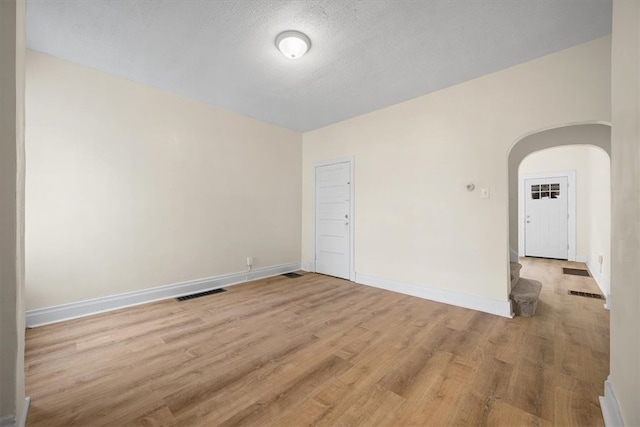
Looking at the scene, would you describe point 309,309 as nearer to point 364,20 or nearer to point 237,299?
point 237,299

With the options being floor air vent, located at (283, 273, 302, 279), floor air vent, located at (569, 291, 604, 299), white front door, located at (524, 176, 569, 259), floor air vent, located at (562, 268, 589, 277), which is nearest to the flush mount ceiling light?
floor air vent, located at (283, 273, 302, 279)

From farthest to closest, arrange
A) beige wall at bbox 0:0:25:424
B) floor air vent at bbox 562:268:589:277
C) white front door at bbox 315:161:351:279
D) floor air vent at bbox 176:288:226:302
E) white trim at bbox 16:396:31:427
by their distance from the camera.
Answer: floor air vent at bbox 562:268:589:277
white front door at bbox 315:161:351:279
floor air vent at bbox 176:288:226:302
white trim at bbox 16:396:31:427
beige wall at bbox 0:0:25:424

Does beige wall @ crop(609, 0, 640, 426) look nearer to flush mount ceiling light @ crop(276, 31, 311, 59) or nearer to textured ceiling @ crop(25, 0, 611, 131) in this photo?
textured ceiling @ crop(25, 0, 611, 131)

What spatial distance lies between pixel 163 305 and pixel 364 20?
3670 mm

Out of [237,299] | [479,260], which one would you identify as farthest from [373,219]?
[237,299]

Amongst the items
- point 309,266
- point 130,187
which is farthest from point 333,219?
point 130,187

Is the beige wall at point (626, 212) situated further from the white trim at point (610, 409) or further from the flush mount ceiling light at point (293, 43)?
the flush mount ceiling light at point (293, 43)

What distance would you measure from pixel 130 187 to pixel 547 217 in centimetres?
860

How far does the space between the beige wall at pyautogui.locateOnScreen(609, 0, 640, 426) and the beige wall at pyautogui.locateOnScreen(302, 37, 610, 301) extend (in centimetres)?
131

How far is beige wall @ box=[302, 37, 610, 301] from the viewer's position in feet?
7.97

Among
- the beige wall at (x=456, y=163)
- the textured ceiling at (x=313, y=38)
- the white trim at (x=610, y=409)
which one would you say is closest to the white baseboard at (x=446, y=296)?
the beige wall at (x=456, y=163)

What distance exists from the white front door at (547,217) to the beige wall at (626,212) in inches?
241

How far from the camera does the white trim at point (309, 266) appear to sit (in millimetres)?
4750

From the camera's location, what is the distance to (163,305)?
3008 mm
